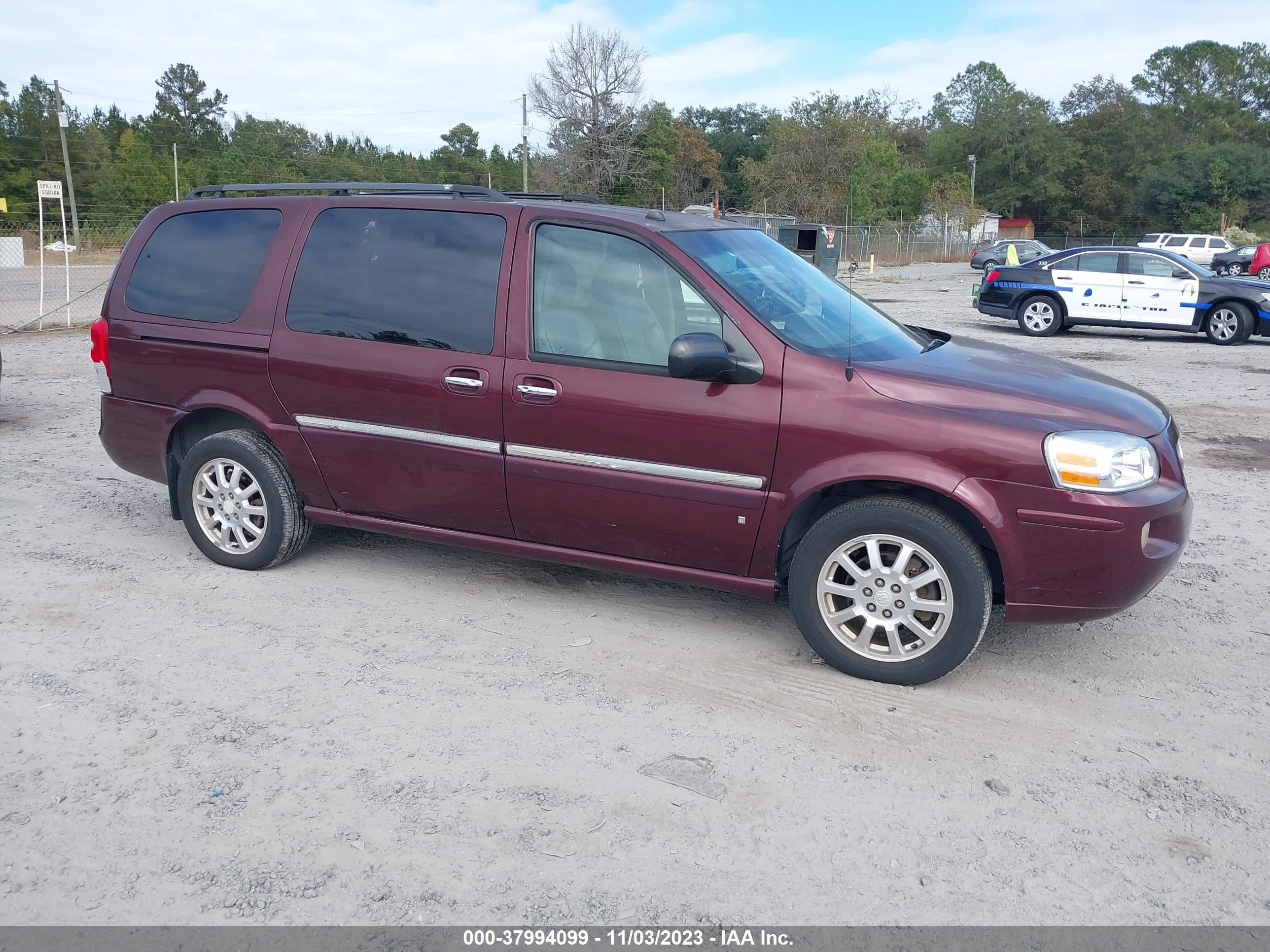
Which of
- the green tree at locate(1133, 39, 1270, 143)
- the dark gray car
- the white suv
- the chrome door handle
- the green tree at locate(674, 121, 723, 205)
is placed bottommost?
the chrome door handle

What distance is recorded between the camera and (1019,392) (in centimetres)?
414

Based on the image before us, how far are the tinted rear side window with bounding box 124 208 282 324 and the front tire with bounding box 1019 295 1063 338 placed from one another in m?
14.9

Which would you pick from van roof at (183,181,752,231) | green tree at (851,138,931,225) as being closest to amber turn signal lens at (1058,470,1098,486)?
van roof at (183,181,752,231)

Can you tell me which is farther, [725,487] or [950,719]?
[725,487]

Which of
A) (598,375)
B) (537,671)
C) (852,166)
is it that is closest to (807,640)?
(537,671)

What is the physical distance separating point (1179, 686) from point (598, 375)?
267 cm

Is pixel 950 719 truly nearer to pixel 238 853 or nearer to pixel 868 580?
pixel 868 580

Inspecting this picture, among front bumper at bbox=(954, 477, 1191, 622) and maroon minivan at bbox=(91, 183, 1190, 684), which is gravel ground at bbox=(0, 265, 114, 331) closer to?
maroon minivan at bbox=(91, 183, 1190, 684)

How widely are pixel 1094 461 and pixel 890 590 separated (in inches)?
35.3

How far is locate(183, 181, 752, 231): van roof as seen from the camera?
185 inches

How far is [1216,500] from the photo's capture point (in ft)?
22.6
